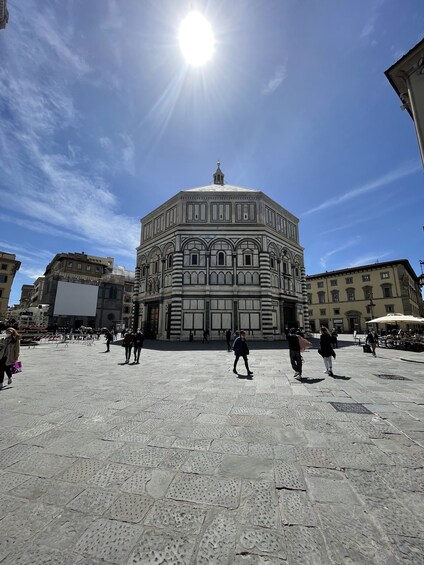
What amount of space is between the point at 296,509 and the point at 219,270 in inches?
1011

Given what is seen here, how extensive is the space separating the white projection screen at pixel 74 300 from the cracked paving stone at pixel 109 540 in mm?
48348

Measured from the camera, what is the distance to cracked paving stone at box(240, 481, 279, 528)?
2146mm

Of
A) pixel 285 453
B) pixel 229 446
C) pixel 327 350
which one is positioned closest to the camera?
pixel 285 453

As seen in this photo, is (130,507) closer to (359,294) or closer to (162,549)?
(162,549)

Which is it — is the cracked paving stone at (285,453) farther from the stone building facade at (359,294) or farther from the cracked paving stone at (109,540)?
the stone building facade at (359,294)

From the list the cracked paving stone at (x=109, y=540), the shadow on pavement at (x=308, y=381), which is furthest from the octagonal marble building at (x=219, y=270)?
the cracked paving stone at (x=109, y=540)

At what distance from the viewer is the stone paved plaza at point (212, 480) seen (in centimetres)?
188

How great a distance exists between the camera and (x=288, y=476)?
9.30 ft

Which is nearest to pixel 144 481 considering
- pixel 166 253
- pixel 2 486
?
pixel 2 486

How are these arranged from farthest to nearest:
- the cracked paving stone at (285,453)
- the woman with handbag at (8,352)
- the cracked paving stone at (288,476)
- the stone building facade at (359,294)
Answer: the stone building facade at (359,294) < the woman with handbag at (8,352) < the cracked paving stone at (285,453) < the cracked paving stone at (288,476)

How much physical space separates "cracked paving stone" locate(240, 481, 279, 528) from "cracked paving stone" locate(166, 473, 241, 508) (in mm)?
88

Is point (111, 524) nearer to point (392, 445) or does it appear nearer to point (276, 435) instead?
point (276, 435)

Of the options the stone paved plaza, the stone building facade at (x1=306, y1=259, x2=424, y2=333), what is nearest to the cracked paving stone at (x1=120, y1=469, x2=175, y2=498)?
the stone paved plaza

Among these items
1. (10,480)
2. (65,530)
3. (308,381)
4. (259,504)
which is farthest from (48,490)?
(308,381)
